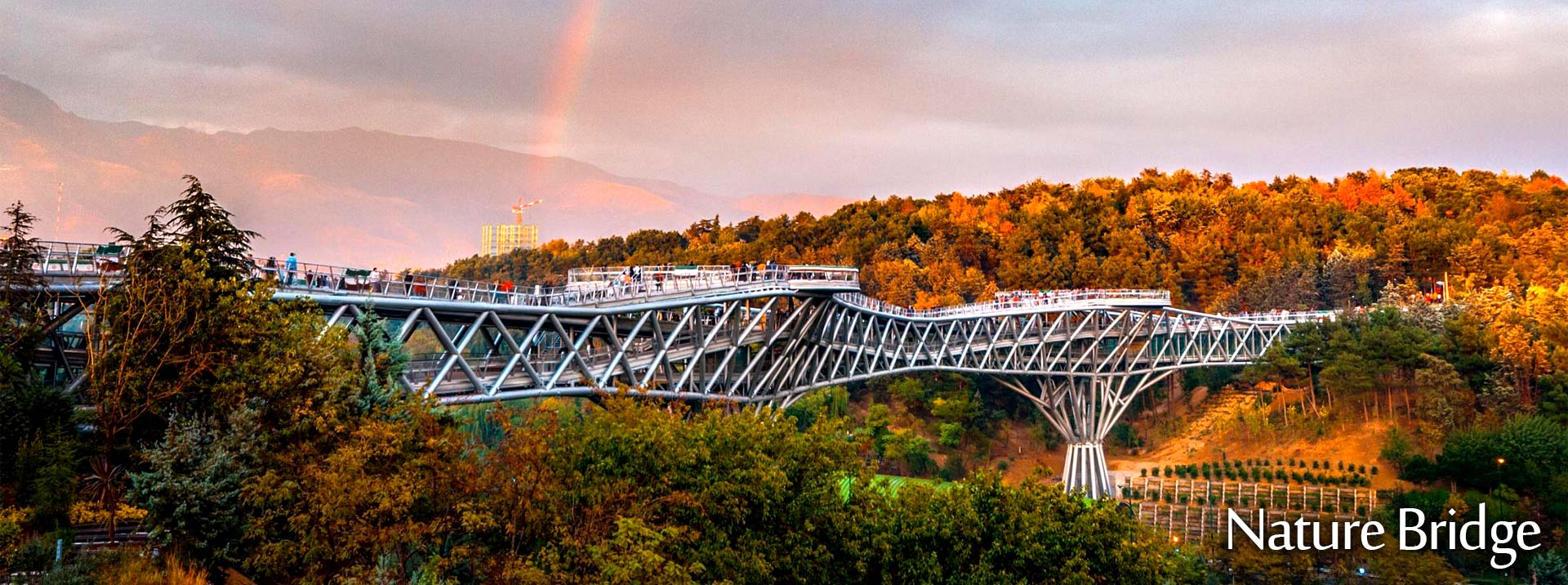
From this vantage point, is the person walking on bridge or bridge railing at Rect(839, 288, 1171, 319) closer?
the person walking on bridge

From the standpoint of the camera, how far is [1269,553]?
50.3m

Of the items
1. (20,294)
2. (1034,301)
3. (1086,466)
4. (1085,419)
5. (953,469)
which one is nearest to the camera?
(20,294)

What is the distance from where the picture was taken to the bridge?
1298 inches

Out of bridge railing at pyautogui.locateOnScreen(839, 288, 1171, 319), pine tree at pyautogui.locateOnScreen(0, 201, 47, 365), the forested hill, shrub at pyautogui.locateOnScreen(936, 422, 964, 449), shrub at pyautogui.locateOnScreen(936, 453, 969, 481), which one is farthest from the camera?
the forested hill

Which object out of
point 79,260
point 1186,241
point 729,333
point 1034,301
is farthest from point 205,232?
point 1186,241

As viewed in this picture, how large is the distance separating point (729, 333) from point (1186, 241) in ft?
242

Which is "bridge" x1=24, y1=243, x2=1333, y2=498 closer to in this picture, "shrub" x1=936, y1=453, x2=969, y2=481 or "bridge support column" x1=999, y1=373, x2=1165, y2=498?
"bridge support column" x1=999, y1=373, x2=1165, y2=498

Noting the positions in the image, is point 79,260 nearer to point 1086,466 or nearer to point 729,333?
Answer: point 729,333

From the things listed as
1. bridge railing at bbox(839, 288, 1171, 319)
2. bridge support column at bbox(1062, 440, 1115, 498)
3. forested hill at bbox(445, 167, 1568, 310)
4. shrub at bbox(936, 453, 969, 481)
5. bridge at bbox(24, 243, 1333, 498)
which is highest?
forested hill at bbox(445, 167, 1568, 310)

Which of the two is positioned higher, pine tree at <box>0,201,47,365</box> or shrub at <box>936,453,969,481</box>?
pine tree at <box>0,201,47,365</box>

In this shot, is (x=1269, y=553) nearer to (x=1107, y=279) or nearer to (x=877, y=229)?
(x=1107, y=279)

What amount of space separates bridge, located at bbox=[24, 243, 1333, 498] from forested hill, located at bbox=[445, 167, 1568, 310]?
14.8 meters

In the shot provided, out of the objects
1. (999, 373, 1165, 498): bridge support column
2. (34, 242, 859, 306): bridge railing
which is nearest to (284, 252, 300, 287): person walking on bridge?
(34, 242, 859, 306): bridge railing

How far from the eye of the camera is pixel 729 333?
165 ft
